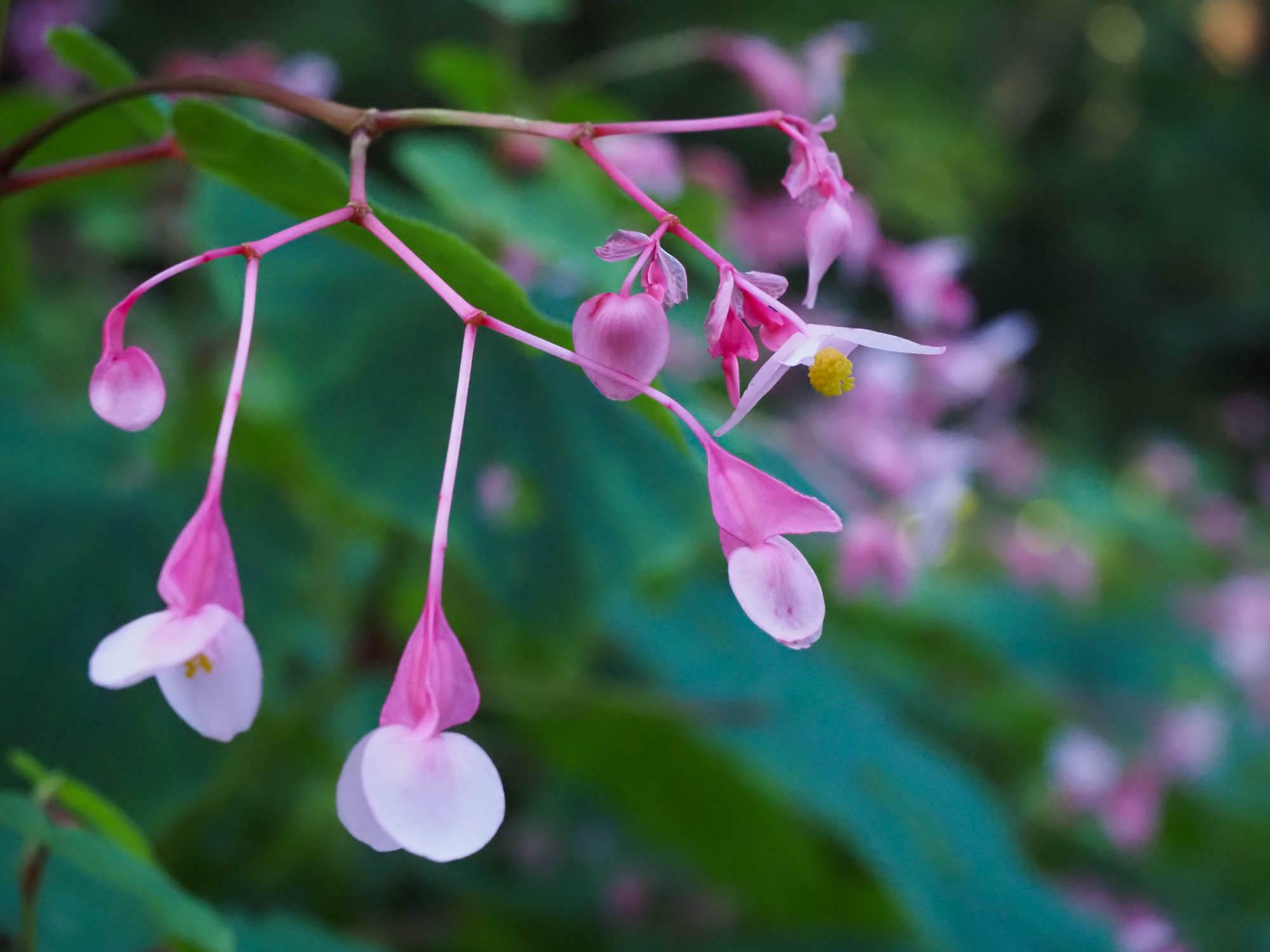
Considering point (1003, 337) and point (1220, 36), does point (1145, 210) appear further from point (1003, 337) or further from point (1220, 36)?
point (1003, 337)

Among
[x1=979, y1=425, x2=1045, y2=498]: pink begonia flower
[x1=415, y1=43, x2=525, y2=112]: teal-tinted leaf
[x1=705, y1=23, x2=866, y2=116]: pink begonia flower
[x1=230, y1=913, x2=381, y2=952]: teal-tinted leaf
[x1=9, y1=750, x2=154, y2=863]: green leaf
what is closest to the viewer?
[x1=9, y1=750, x2=154, y2=863]: green leaf

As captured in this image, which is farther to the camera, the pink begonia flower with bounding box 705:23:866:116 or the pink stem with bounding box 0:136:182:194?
the pink begonia flower with bounding box 705:23:866:116

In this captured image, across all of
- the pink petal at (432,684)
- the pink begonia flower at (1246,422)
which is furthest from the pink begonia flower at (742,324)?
the pink begonia flower at (1246,422)

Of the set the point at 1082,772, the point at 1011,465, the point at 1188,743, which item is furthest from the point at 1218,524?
the point at 1082,772

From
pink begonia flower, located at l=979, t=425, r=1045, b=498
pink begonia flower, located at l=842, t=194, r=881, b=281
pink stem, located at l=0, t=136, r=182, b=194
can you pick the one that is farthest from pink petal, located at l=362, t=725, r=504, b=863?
pink begonia flower, located at l=979, t=425, r=1045, b=498

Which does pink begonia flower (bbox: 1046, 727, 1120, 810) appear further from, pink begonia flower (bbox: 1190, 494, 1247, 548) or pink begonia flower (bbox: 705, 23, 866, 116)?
pink begonia flower (bbox: 1190, 494, 1247, 548)

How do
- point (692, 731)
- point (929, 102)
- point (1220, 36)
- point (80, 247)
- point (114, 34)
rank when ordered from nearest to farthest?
1. point (692, 731)
2. point (80, 247)
3. point (114, 34)
4. point (929, 102)
5. point (1220, 36)

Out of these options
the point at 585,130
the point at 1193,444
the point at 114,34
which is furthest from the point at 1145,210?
the point at 585,130
